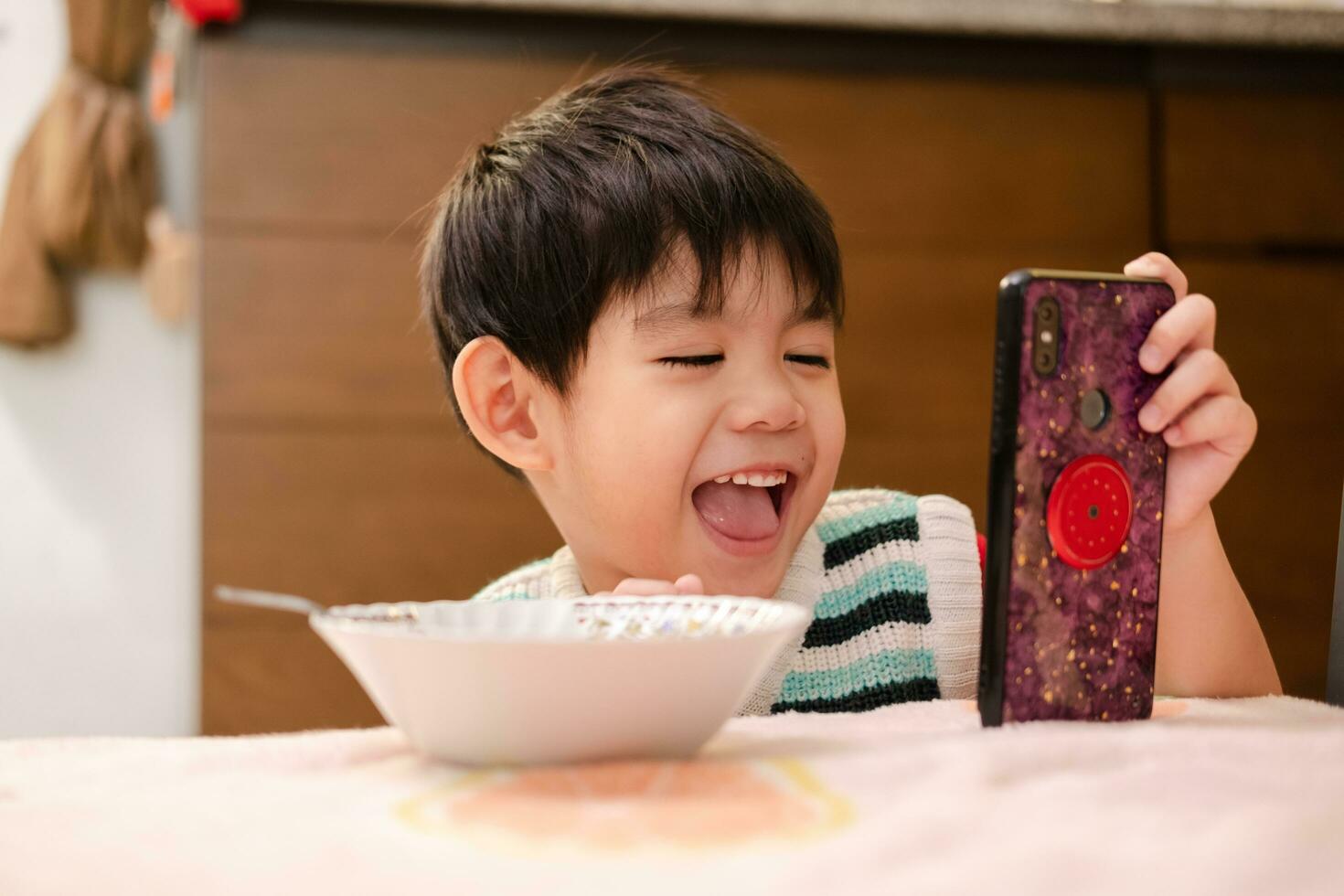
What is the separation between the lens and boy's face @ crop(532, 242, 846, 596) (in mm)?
964

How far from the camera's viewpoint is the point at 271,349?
6.07 feet

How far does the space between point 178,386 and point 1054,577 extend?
2.38 m

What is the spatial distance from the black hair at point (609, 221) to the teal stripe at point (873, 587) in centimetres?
21

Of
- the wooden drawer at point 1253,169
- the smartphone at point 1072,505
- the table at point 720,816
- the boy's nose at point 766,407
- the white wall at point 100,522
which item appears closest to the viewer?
the table at point 720,816

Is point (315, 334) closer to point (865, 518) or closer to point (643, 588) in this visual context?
point (865, 518)

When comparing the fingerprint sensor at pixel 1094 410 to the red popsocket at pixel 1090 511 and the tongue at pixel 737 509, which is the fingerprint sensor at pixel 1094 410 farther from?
the tongue at pixel 737 509

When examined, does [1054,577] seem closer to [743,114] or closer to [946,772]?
[946,772]

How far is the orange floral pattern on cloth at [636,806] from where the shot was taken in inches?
14.6

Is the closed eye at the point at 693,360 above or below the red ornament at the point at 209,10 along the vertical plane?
below

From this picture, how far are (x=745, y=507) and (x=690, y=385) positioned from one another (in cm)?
12

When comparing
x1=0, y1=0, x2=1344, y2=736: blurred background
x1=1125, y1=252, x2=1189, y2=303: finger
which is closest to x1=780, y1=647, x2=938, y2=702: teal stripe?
x1=1125, y1=252, x2=1189, y2=303: finger

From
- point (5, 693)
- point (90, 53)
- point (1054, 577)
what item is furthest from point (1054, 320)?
point (5, 693)

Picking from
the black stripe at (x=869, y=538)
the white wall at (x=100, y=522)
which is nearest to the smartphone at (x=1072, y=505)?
the black stripe at (x=869, y=538)

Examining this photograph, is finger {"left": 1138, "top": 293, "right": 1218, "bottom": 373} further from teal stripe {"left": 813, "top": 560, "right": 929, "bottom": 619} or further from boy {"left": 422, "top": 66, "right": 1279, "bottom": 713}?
teal stripe {"left": 813, "top": 560, "right": 929, "bottom": 619}
